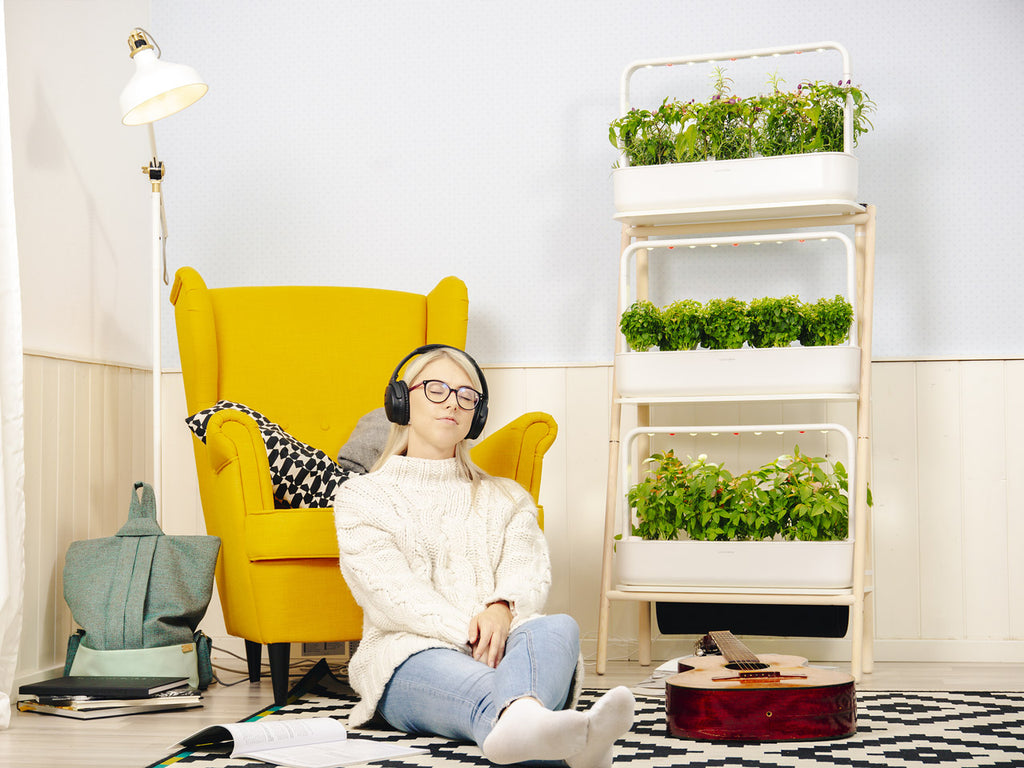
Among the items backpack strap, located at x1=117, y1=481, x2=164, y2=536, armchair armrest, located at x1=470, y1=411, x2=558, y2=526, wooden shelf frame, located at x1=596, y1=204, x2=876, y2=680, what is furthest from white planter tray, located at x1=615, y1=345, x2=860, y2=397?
backpack strap, located at x1=117, y1=481, x2=164, y2=536

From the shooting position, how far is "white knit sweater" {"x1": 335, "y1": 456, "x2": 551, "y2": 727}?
6.09 feet

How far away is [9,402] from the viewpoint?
221 cm

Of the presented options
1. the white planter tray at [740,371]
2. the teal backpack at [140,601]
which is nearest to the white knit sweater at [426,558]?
the teal backpack at [140,601]

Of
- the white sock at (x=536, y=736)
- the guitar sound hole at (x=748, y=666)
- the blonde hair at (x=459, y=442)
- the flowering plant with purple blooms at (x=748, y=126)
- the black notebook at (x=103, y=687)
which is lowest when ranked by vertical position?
the black notebook at (x=103, y=687)

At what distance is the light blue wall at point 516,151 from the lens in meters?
2.94

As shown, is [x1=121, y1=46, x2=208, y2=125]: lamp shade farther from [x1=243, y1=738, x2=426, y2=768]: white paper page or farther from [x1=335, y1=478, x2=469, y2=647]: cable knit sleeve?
[x1=243, y1=738, x2=426, y2=768]: white paper page

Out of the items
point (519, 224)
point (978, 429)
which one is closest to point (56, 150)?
point (519, 224)

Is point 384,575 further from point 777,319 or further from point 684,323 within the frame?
point 777,319

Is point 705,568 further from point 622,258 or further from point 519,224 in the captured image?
point 519,224

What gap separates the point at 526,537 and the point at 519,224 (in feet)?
4.36

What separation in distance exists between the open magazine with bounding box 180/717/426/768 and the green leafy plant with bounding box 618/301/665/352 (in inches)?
48.0

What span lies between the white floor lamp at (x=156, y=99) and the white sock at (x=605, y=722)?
1.61 metres

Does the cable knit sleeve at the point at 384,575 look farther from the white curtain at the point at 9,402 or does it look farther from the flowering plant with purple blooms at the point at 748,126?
the flowering plant with purple blooms at the point at 748,126

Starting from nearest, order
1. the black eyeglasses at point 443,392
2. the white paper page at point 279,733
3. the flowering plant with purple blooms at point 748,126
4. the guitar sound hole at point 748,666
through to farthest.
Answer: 1. the white paper page at point 279,733
2. the guitar sound hole at point 748,666
3. the black eyeglasses at point 443,392
4. the flowering plant with purple blooms at point 748,126
